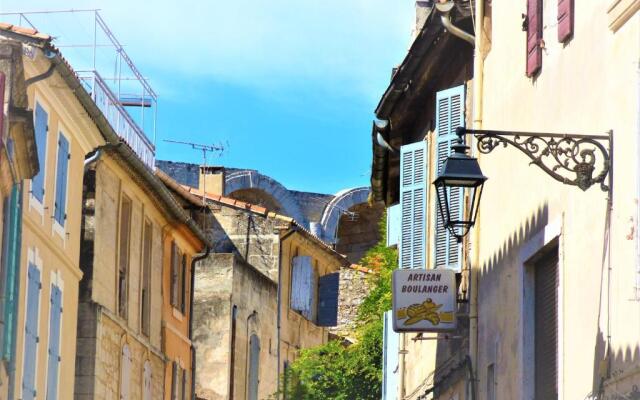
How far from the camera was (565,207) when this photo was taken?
13.9 meters

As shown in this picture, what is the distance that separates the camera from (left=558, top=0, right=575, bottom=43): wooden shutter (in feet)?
45.7

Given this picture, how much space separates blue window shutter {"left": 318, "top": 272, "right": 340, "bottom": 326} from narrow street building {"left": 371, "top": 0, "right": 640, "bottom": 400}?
26249 mm

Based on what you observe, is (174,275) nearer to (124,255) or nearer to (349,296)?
(124,255)

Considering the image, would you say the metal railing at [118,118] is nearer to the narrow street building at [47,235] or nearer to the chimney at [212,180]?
the narrow street building at [47,235]

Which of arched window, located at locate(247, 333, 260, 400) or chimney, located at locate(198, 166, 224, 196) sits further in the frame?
chimney, located at locate(198, 166, 224, 196)

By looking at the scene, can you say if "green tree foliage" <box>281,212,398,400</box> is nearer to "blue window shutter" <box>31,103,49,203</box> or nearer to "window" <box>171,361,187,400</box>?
"window" <box>171,361,187,400</box>

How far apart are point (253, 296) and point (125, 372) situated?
13438 mm

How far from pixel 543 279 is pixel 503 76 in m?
2.74

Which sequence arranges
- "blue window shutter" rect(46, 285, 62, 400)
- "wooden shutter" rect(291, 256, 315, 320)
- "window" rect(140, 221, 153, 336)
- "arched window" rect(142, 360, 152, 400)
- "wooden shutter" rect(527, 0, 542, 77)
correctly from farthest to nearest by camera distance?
"wooden shutter" rect(291, 256, 315, 320) → "window" rect(140, 221, 153, 336) → "arched window" rect(142, 360, 152, 400) → "blue window shutter" rect(46, 285, 62, 400) → "wooden shutter" rect(527, 0, 542, 77)

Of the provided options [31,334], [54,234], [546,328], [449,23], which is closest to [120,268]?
[54,234]

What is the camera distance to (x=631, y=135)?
11.8 meters

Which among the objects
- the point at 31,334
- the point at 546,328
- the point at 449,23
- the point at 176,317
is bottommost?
the point at 546,328

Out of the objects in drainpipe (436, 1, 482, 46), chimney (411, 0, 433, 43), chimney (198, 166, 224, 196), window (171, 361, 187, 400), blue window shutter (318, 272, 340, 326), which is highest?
chimney (198, 166, 224, 196)

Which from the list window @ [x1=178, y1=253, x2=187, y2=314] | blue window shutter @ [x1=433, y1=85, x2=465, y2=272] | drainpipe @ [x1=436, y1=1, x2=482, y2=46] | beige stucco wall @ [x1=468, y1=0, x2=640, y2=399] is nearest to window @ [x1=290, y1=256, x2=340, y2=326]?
window @ [x1=178, y1=253, x2=187, y2=314]
